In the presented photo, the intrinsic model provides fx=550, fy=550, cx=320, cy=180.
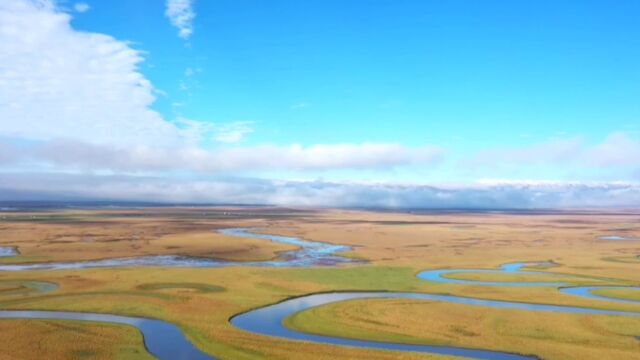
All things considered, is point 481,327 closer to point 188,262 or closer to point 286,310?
point 286,310

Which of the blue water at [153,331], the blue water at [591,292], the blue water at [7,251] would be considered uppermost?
the blue water at [7,251]

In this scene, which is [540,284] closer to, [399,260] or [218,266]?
[399,260]

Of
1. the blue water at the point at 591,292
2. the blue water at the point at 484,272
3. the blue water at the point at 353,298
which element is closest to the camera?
the blue water at the point at 353,298

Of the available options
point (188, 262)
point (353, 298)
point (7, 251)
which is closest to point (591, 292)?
point (353, 298)

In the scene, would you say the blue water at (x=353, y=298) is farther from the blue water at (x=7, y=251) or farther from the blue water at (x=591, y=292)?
the blue water at (x=7, y=251)

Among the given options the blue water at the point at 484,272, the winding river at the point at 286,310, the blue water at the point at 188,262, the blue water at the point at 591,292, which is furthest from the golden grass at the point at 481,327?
the blue water at the point at 188,262

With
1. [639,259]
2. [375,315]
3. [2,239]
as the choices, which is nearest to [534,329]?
[375,315]

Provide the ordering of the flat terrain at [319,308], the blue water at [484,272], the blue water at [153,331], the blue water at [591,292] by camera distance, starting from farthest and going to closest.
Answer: the blue water at [484,272]
the blue water at [591,292]
the flat terrain at [319,308]
the blue water at [153,331]

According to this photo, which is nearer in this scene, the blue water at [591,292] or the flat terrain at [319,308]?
the flat terrain at [319,308]

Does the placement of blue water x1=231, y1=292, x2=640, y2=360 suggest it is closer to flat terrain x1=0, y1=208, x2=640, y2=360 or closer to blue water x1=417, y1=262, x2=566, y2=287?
flat terrain x1=0, y1=208, x2=640, y2=360

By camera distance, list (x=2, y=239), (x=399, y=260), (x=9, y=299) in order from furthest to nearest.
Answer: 1. (x=2, y=239)
2. (x=399, y=260)
3. (x=9, y=299)

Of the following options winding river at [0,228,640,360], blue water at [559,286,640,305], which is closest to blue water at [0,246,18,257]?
winding river at [0,228,640,360]
